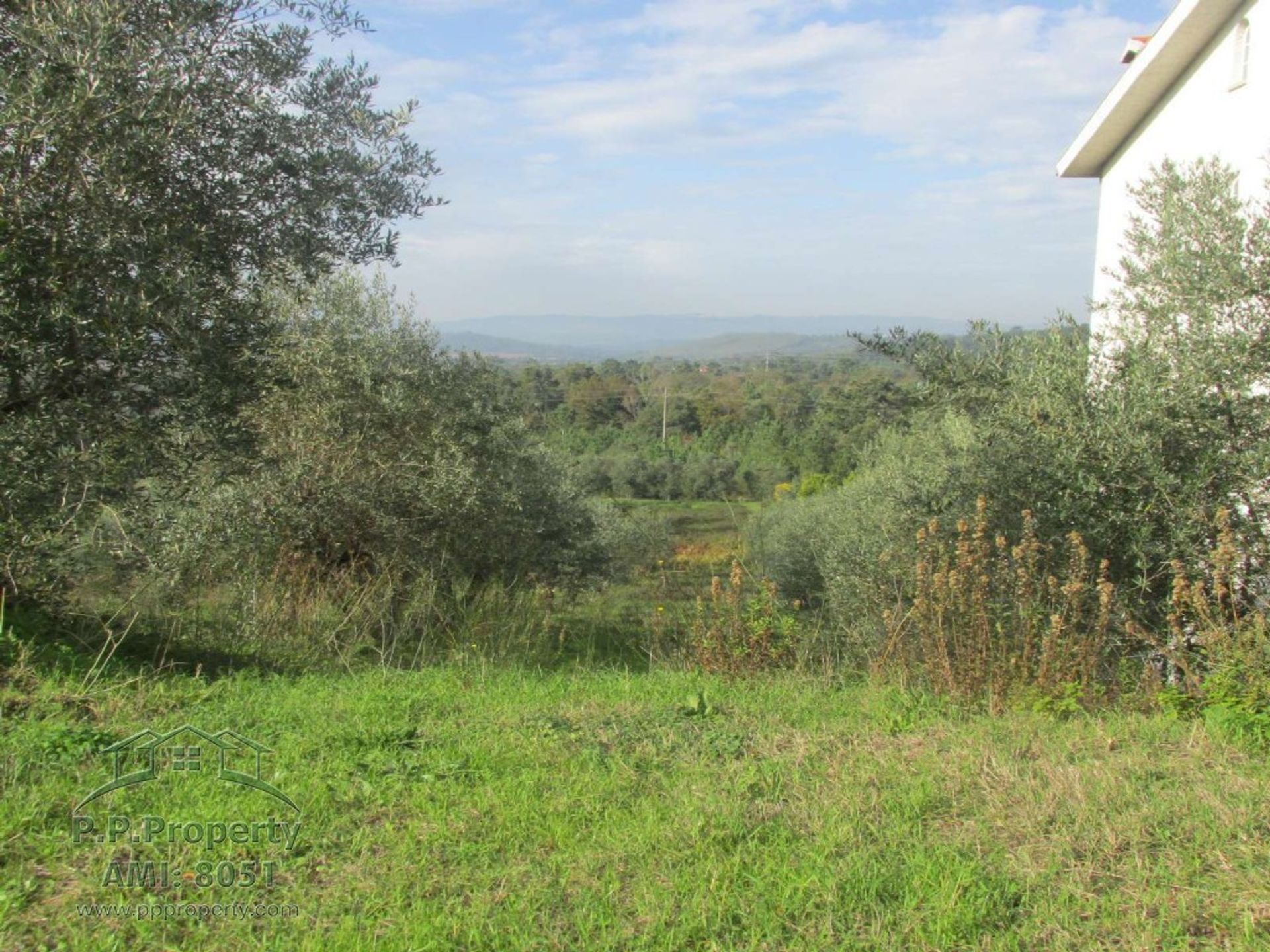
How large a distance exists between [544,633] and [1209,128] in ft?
28.9

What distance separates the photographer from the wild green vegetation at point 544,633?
2885 mm

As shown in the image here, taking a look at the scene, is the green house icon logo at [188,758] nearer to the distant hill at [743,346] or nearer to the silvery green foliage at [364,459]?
the silvery green foliage at [364,459]

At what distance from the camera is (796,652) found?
5836 millimetres

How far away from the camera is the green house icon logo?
3.53 metres

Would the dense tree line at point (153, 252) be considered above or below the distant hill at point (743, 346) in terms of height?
below

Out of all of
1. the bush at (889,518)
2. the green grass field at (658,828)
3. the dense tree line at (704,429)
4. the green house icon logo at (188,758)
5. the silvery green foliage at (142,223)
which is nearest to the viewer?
the green grass field at (658,828)

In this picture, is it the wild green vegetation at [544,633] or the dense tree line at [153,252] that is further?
the dense tree line at [153,252]

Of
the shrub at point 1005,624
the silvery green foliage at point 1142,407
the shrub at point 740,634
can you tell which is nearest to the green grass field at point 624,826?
the shrub at point 1005,624

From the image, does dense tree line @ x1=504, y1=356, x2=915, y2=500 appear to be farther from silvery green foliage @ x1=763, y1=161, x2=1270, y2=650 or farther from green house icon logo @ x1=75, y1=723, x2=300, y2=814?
green house icon logo @ x1=75, y1=723, x2=300, y2=814

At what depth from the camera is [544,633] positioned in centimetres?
692

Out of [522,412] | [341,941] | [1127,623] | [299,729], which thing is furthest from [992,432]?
[522,412]

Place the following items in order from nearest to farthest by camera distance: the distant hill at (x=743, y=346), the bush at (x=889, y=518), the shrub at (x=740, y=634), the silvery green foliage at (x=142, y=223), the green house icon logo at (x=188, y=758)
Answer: the green house icon logo at (x=188, y=758), the silvery green foliage at (x=142, y=223), the shrub at (x=740, y=634), the bush at (x=889, y=518), the distant hill at (x=743, y=346)

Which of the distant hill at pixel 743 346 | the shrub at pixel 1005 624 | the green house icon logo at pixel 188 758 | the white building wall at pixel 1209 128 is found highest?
the distant hill at pixel 743 346

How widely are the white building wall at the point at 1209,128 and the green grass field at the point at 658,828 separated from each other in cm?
462
